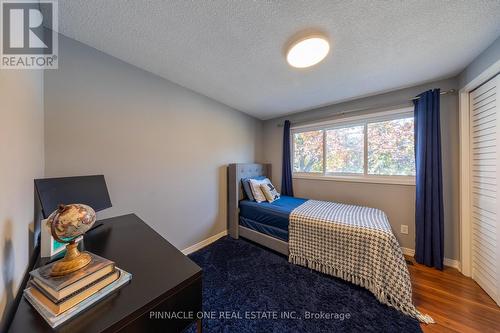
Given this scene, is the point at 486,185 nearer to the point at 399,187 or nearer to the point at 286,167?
the point at 399,187

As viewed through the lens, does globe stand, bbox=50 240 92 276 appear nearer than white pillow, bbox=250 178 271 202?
Yes

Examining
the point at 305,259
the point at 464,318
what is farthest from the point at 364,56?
→ the point at 464,318

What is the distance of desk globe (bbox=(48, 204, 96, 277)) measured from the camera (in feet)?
2.02

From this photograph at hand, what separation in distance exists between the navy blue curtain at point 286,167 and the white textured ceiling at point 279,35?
1.30 m

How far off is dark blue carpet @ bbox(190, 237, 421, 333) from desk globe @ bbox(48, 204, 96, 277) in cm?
113

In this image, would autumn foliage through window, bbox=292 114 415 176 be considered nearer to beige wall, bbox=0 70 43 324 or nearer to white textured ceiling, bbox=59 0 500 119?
white textured ceiling, bbox=59 0 500 119

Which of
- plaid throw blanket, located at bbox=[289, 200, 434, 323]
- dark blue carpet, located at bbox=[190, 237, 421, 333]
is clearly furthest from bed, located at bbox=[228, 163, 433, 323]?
dark blue carpet, located at bbox=[190, 237, 421, 333]

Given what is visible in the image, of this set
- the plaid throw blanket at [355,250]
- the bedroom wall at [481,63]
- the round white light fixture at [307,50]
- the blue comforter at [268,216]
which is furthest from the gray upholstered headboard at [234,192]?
the bedroom wall at [481,63]

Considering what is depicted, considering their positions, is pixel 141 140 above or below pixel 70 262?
above

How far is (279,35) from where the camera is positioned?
1.36 meters

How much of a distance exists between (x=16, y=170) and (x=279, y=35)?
5.90 ft

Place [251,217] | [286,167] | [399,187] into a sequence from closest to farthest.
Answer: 1. [399,187]
2. [251,217]
3. [286,167]

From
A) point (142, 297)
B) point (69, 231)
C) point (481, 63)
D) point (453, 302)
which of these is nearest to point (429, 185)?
point (453, 302)

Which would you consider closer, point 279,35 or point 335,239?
point 279,35
